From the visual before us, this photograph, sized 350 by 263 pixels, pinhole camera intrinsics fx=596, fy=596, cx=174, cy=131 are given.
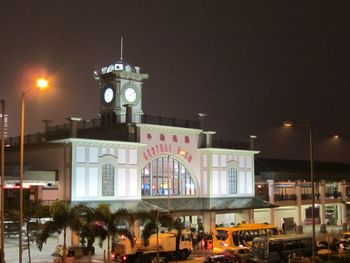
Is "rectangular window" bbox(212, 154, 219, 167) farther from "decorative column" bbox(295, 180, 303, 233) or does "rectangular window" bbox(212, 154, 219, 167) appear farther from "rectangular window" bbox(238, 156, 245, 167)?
"decorative column" bbox(295, 180, 303, 233)

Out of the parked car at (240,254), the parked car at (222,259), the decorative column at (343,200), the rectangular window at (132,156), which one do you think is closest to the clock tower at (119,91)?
the rectangular window at (132,156)

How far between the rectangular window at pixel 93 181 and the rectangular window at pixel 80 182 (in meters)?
0.65

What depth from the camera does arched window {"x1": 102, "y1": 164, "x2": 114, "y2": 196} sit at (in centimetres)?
4728

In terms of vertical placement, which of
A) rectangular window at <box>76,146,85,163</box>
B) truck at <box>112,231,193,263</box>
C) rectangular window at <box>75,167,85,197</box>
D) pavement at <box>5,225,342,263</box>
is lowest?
pavement at <box>5,225,342,263</box>

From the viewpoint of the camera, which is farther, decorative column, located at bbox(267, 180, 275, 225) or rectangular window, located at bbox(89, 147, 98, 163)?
decorative column, located at bbox(267, 180, 275, 225)

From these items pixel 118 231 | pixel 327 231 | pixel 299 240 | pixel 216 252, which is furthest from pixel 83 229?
pixel 327 231

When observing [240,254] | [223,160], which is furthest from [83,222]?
[223,160]

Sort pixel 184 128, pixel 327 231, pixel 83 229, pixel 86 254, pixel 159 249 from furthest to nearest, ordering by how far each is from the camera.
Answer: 1. pixel 327 231
2. pixel 184 128
3. pixel 86 254
4. pixel 159 249
5. pixel 83 229

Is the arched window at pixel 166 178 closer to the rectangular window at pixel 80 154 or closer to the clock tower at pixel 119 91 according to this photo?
the clock tower at pixel 119 91

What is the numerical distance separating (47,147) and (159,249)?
50.5 feet

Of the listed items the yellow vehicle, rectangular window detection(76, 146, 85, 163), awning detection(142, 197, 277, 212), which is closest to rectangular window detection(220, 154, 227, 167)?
awning detection(142, 197, 277, 212)

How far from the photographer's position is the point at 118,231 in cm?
3528

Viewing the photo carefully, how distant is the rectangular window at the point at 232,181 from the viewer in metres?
57.7

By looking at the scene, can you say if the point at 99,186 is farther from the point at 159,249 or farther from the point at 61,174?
the point at 159,249
